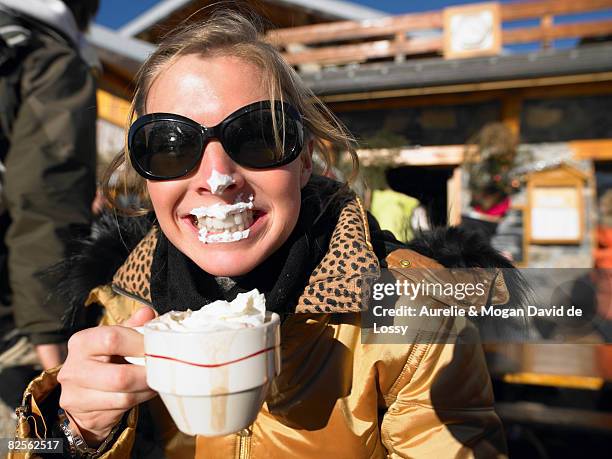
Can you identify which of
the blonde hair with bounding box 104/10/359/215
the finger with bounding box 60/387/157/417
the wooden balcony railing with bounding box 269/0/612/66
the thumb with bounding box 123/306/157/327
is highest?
the wooden balcony railing with bounding box 269/0/612/66

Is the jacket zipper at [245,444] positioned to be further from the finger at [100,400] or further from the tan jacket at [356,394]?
the finger at [100,400]

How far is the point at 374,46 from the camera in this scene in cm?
574

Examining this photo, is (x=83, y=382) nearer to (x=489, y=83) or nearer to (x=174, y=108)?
(x=174, y=108)

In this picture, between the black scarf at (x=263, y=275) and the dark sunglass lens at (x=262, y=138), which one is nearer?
the dark sunglass lens at (x=262, y=138)

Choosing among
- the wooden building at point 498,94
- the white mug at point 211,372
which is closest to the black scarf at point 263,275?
the white mug at point 211,372

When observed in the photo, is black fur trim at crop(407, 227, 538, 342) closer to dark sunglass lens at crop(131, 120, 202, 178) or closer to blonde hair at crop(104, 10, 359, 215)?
blonde hair at crop(104, 10, 359, 215)

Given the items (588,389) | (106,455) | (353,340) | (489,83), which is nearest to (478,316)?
(353,340)

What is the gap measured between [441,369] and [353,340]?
0.22 meters

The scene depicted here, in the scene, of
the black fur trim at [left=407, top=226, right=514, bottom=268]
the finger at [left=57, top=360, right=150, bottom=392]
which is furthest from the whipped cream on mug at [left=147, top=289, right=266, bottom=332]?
the black fur trim at [left=407, top=226, right=514, bottom=268]

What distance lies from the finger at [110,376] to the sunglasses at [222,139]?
41cm

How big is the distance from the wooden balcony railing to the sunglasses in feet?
12.5

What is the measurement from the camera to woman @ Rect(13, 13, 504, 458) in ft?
3.15

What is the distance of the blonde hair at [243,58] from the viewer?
1.06 meters

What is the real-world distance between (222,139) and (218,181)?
92 mm
